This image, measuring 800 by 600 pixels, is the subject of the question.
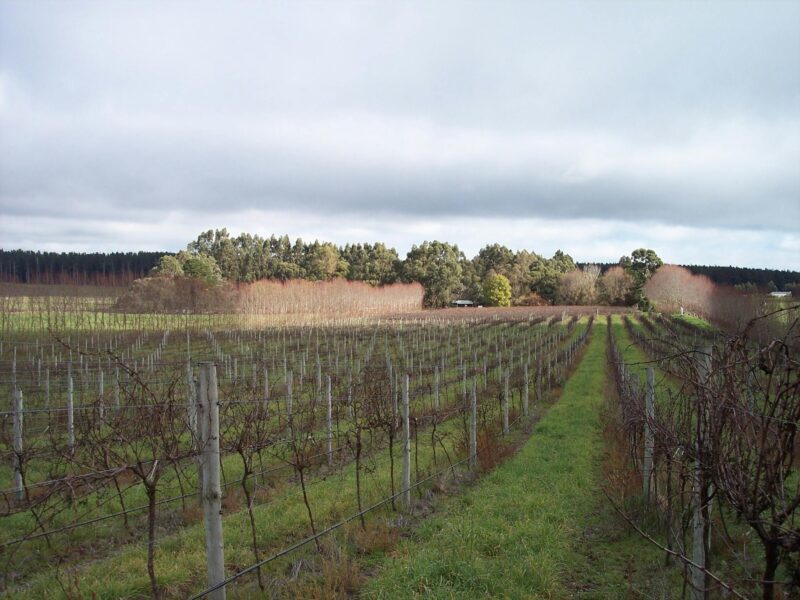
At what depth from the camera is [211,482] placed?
409 centimetres

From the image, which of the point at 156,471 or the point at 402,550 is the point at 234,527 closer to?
the point at 402,550

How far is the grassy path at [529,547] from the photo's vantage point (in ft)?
17.1

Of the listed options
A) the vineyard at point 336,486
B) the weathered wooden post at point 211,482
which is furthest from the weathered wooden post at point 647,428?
the weathered wooden post at point 211,482

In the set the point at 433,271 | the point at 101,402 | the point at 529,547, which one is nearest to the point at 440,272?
the point at 433,271

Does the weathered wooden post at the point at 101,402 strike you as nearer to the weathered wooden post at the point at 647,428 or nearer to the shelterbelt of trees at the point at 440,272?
the weathered wooden post at the point at 647,428

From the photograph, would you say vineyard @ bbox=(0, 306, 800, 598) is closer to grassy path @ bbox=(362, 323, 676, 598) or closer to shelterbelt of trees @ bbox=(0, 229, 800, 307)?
grassy path @ bbox=(362, 323, 676, 598)

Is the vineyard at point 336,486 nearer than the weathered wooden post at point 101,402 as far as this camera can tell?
Yes

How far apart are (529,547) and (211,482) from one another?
12.1ft

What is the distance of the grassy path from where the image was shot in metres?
5.21

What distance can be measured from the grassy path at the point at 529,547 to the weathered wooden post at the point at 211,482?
1642 mm

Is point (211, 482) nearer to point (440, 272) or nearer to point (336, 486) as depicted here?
point (336, 486)

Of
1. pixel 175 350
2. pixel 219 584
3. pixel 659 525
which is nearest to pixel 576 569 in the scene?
pixel 659 525

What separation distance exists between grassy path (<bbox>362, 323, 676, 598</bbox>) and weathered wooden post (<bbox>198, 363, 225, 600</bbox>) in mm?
1642

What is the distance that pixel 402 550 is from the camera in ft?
20.4
